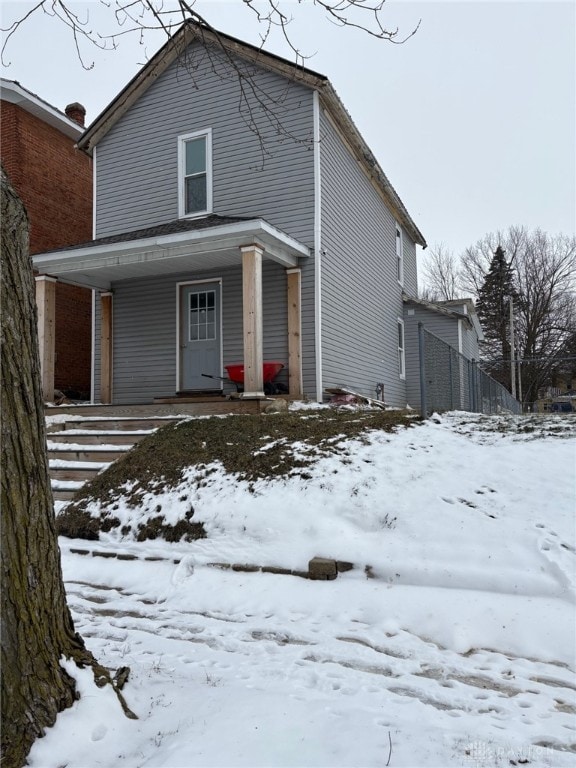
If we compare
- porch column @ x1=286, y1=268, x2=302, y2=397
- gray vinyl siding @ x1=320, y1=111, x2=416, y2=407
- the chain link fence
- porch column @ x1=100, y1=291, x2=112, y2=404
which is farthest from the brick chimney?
the chain link fence

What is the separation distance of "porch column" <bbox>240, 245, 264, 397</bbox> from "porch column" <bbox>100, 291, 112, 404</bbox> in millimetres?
4451

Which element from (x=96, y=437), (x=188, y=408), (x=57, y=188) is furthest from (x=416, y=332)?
(x=96, y=437)

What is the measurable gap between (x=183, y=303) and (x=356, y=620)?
8.92m

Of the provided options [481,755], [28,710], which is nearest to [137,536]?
[28,710]

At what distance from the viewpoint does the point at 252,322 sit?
29.0 feet

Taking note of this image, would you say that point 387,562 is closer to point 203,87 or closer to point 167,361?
point 167,361

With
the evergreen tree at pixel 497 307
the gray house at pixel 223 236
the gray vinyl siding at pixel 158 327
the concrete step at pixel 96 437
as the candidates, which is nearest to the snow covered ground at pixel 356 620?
the concrete step at pixel 96 437

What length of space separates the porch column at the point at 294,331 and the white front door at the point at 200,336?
1.72 m

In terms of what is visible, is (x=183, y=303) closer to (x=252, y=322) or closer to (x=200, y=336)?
(x=200, y=336)

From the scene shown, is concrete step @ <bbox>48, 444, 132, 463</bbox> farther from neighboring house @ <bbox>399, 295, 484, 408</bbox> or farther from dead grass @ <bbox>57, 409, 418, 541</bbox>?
neighboring house @ <bbox>399, 295, 484, 408</bbox>

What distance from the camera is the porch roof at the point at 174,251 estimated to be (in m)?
9.10

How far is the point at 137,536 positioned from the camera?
5.51 metres

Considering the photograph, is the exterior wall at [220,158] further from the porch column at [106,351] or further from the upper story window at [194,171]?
the porch column at [106,351]

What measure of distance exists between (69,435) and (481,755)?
7541 millimetres
